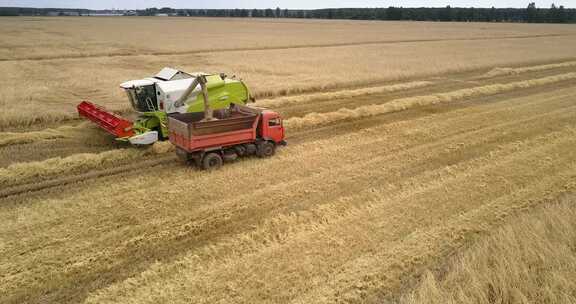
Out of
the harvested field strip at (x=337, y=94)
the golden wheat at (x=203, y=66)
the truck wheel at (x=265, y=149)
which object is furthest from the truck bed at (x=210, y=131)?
the golden wheat at (x=203, y=66)

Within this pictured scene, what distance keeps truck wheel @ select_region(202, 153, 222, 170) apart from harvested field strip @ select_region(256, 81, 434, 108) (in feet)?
23.9

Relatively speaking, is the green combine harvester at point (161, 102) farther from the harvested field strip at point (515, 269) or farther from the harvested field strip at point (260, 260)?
the harvested field strip at point (515, 269)

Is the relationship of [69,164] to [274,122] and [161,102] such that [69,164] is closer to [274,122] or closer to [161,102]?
[161,102]

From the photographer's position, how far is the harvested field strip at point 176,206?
25.3 feet

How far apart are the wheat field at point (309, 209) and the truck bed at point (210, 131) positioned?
751 millimetres

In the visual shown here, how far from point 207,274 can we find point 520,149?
420 inches

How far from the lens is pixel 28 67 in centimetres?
2808

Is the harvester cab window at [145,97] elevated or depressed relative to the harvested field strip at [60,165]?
elevated

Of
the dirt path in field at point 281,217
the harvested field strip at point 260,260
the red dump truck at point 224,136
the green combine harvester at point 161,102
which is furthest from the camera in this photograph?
the green combine harvester at point 161,102

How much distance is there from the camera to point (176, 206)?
9602mm

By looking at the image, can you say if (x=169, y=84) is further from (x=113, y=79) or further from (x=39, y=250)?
(x=113, y=79)

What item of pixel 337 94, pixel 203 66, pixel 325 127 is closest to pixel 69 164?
pixel 325 127

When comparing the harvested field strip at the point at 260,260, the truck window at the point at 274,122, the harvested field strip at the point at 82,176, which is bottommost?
the harvested field strip at the point at 260,260

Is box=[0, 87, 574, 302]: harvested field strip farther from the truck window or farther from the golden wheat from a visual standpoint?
the golden wheat
